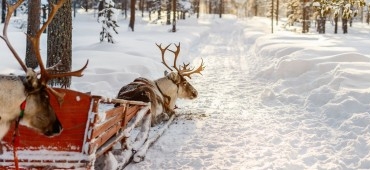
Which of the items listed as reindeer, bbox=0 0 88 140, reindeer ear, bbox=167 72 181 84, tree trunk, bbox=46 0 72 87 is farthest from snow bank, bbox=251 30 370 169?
tree trunk, bbox=46 0 72 87

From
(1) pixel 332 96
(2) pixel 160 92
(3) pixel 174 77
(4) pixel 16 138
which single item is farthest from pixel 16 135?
(1) pixel 332 96

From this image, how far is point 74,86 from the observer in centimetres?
1135

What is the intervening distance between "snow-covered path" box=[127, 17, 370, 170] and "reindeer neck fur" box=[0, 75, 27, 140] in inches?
92.7

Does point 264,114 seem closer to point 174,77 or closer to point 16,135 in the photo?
point 174,77

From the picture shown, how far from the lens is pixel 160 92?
30.0 feet

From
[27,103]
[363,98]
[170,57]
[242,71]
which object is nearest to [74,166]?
[27,103]

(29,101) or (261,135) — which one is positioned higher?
(29,101)

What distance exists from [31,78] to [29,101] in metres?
0.26

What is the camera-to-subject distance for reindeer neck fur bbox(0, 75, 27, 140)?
3881mm

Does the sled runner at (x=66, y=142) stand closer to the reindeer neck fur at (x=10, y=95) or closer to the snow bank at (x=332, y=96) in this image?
the reindeer neck fur at (x=10, y=95)

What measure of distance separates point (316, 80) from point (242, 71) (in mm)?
5858

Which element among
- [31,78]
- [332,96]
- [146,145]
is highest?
[31,78]

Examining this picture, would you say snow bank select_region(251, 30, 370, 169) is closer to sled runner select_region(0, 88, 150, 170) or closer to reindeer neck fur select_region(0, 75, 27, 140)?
sled runner select_region(0, 88, 150, 170)

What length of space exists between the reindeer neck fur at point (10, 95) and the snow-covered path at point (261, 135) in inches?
92.7
